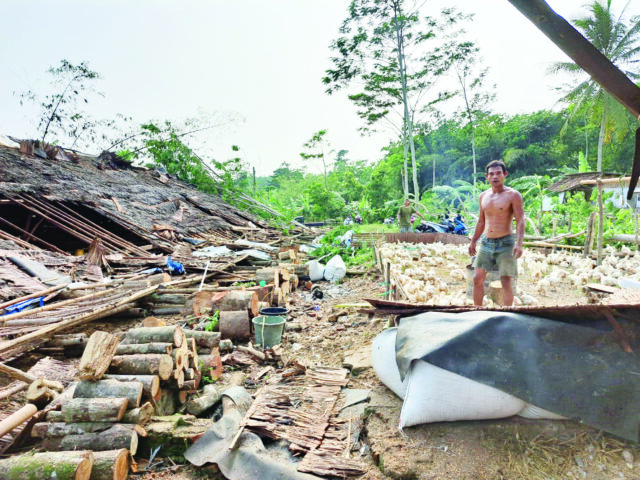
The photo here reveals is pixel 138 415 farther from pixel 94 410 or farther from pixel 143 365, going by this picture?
pixel 143 365

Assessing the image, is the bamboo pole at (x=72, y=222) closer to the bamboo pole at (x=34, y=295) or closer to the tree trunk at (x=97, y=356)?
the bamboo pole at (x=34, y=295)

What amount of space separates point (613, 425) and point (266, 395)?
8.06ft

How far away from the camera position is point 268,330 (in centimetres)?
459

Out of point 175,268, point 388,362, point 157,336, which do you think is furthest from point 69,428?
point 175,268

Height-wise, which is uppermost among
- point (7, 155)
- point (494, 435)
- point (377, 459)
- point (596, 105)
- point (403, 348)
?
point (596, 105)

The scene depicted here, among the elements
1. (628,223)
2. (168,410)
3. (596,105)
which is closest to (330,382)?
(168,410)

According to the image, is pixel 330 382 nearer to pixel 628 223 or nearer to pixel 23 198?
pixel 23 198

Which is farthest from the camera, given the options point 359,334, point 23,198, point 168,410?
point 23,198

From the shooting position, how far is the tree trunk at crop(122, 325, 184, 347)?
3.29m

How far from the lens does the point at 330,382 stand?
3.39 metres

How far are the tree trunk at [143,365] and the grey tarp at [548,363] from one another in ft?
6.52

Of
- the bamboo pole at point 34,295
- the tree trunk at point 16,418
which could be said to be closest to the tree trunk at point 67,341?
the bamboo pole at point 34,295

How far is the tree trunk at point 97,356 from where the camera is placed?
2.68 metres

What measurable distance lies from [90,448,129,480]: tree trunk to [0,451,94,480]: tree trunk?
0.08 m
